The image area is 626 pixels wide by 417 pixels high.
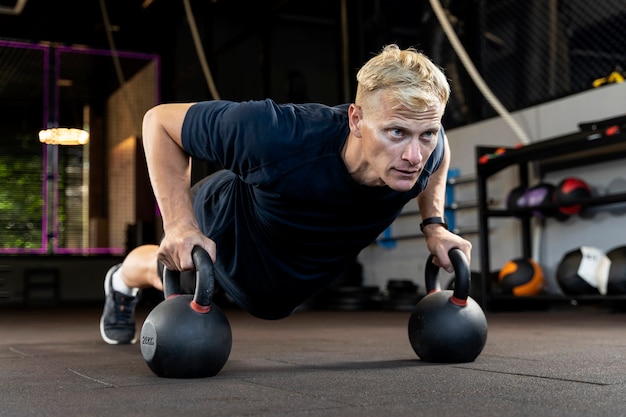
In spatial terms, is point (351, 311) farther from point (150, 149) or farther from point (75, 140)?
point (75, 140)

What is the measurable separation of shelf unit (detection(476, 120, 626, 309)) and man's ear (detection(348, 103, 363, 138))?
259cm

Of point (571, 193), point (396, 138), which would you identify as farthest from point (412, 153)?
point (571, 193)

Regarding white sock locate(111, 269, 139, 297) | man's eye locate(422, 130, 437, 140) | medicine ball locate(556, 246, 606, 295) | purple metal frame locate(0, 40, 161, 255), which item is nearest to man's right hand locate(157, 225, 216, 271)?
man's eye locate(422, 130, 437, 140)

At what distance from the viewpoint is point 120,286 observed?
2256 mm

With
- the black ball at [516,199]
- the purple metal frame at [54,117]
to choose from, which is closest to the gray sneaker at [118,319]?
the black ball at [516,199]

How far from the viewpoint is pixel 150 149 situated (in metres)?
1.62

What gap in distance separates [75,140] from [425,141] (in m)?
7.31

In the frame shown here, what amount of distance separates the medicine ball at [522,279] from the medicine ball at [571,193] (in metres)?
0.40

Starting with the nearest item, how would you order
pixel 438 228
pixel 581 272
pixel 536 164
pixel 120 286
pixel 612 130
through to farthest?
pixel 438 228, pixel 120 286, pixel 612 130, pixel 581 272, pixel 536 164

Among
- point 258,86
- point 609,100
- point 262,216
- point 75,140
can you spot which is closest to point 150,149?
point 262,216

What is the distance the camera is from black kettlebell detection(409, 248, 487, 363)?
5.39 feet

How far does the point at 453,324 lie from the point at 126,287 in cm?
105

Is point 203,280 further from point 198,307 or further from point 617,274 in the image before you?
point 617,274

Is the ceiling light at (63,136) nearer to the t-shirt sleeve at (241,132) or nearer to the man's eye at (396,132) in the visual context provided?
the t-shirt sleeve at (241,132)
